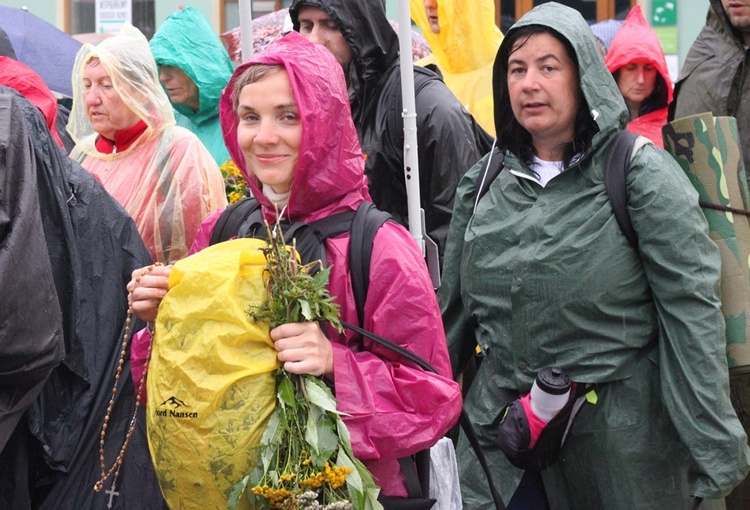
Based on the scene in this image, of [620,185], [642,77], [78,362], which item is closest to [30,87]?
[78,362]

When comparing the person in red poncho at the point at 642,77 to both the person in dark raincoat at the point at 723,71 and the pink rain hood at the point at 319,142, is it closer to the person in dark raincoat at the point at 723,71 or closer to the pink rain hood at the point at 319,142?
the person in dark raincoat at the point at 723,71

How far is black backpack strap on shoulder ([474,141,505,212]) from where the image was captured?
420cm

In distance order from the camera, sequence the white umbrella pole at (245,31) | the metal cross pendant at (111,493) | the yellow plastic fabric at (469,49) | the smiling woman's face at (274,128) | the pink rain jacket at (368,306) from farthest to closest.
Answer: the yellow plastic fabric at (469,49), the white umbrella pole at (245,31), the metal cross pendant at (111,493), the smiling woman's face at (274,128), the pink rain jacket at (368,306)

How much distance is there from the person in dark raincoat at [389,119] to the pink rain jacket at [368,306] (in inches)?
70.3

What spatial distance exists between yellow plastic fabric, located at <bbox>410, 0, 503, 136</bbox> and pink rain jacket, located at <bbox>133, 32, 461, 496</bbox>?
131 inches

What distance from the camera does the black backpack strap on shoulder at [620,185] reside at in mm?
3830

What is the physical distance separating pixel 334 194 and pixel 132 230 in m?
1.23

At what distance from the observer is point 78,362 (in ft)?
13.1

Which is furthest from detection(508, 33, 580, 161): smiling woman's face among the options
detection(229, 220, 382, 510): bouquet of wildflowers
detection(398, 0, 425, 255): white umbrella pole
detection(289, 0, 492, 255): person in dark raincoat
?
detection(229, 220, 382, 510): bouquet of wildflowers

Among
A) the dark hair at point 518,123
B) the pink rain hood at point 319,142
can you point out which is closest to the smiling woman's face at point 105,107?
the dark hair at point 518,123

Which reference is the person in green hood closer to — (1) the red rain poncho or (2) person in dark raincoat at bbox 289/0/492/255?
(2) person in dark raincoat at bbox 289/0/492/255

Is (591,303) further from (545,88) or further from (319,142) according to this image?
(319,142)

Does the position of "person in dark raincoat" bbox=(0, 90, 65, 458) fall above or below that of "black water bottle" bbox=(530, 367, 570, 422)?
above

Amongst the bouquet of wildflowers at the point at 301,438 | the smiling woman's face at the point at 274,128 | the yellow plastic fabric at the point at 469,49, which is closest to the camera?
the bouquet of wildflowers at the point at 301,438
